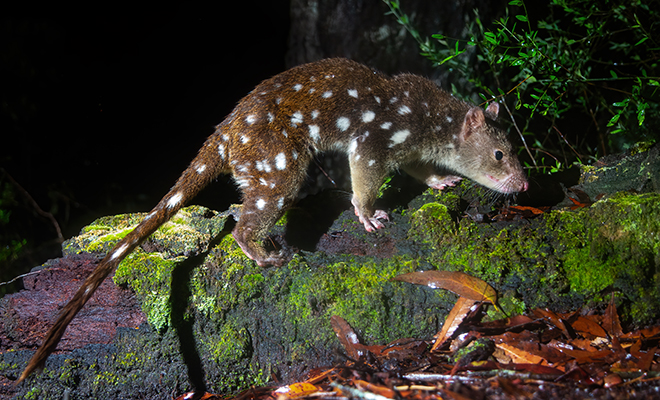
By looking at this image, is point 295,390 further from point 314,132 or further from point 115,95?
point 115,95

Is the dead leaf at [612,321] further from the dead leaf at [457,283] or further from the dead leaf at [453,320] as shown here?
the dead leaf at [453,320]

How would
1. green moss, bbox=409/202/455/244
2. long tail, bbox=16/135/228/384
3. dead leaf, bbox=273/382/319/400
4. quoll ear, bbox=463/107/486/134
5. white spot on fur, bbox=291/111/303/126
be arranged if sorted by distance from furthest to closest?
1. quoll ear, bbox=463/107/486/134
2. white spot on fur, bbox=291/111/303/126
3. green moss, bbox=409/202/455/244
4. long tail, bbox=16/135/228/384
5. dead leaf, bbox=273/382/319/400

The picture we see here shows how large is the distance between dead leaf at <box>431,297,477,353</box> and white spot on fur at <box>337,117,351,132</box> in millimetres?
1799

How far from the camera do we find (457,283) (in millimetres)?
2520

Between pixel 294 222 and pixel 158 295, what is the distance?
46.5 inches

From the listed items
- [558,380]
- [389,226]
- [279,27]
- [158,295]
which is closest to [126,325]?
[158,295]

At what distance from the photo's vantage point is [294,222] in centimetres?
342

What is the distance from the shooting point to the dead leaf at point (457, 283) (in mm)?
2465

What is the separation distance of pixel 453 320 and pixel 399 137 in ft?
5.77

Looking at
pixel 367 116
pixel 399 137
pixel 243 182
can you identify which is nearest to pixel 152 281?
pixel 243 182

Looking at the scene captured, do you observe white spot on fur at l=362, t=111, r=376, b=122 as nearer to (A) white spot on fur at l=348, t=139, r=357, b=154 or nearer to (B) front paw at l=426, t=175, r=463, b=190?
(A) white spot on fur at l=348, t=139, r=357, b=154

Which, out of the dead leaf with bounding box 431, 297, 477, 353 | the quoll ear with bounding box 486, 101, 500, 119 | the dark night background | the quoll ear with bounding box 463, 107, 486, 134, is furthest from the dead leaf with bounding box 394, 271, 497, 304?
the dark night background

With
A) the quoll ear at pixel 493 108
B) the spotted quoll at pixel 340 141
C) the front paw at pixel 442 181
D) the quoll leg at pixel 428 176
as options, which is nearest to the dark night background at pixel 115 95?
the spotted quoll at pixel 340 141

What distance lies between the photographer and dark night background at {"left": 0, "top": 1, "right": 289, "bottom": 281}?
478 cm
